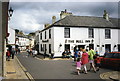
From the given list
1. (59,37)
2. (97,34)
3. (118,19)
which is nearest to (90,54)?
Result: (59,37)

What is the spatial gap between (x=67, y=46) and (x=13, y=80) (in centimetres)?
1577

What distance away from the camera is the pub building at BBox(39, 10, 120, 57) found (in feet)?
75.1

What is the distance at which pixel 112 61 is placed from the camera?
11.5 m

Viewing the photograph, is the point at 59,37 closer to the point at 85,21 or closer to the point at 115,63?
the point at 85,21

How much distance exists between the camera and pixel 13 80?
8.10 m

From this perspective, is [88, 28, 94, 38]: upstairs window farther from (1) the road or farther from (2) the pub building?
(1) the road

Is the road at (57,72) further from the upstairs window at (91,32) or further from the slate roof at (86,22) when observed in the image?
the upstairs window at (91,32)

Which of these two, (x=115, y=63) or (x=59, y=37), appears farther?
(x=59, y=37)

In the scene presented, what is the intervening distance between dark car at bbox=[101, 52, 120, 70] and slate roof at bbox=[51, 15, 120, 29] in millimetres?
11780

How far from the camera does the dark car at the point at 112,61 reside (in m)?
11.1

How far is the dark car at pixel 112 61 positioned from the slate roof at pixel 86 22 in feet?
38.6

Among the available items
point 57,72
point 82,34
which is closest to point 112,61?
point 57,72

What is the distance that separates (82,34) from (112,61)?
1288 cm

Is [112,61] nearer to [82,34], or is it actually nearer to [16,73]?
[16,73]
